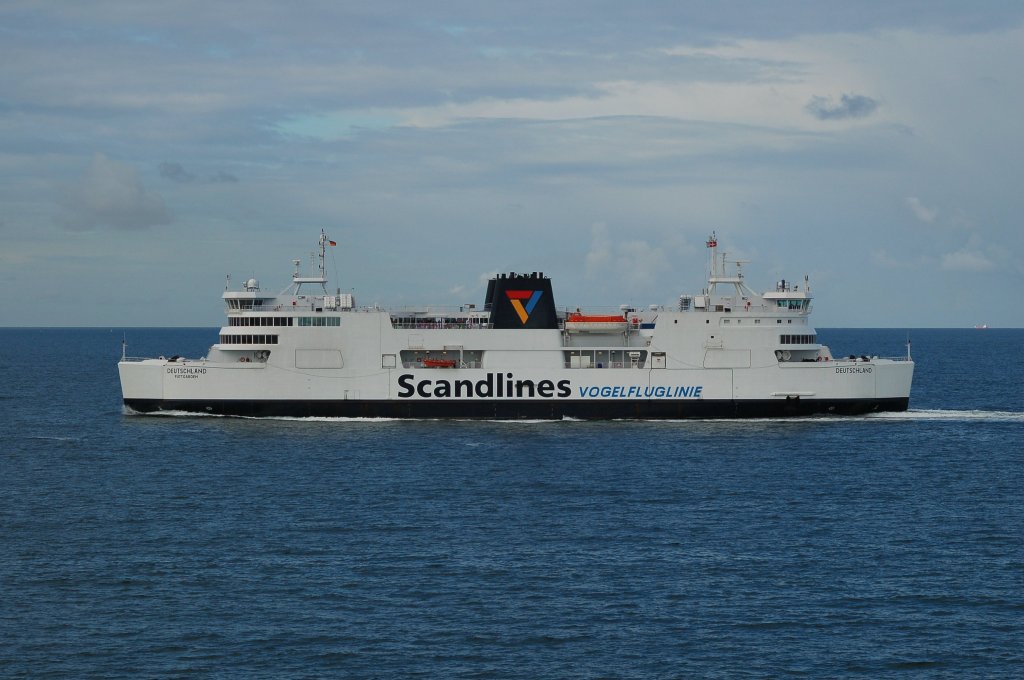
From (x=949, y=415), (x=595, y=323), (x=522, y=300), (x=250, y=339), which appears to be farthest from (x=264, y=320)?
(x=949, y=415)

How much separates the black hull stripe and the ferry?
0.05 meters

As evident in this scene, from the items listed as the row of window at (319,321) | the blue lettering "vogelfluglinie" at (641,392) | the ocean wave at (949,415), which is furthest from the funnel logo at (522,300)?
the ocean wave at (949,415)

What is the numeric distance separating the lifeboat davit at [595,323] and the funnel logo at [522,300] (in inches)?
83.6

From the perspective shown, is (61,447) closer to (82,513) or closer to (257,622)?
(82,513)

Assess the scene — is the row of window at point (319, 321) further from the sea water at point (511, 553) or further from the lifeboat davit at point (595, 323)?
the lifeboat davit at point (595, 323)

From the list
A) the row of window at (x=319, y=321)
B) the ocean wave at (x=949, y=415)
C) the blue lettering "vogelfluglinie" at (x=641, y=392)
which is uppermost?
the row of window at (x=319, y=321)

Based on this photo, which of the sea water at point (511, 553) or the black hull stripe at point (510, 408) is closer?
the sea water at point (511, 553)

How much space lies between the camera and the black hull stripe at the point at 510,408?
57250 millimetres

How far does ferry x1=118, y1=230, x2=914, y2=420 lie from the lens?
2250 inches

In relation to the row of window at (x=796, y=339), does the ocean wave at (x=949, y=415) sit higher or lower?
lower

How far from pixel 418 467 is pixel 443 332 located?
14.0m

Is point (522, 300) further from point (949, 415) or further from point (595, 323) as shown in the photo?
point (949, 415)

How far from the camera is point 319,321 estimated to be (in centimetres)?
5747

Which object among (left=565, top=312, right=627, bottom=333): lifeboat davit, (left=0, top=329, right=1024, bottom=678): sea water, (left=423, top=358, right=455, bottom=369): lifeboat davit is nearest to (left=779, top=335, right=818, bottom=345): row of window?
(left=0, top=329, right=1024, bottom=678): sea water
